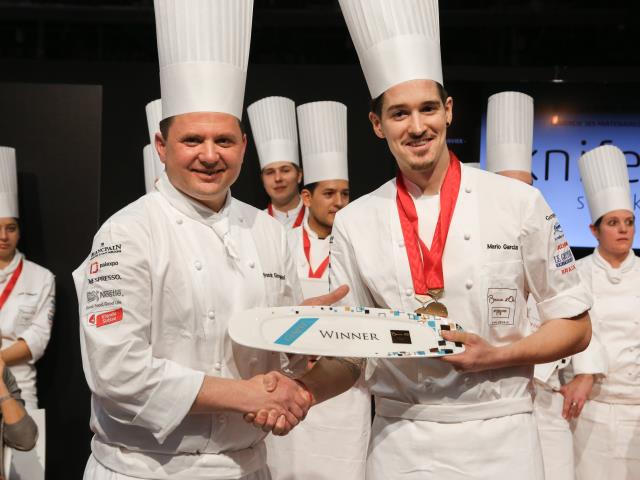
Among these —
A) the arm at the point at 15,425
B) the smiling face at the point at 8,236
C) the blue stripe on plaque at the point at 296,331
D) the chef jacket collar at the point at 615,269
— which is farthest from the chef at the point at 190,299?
the smiling face at the point at 8,236

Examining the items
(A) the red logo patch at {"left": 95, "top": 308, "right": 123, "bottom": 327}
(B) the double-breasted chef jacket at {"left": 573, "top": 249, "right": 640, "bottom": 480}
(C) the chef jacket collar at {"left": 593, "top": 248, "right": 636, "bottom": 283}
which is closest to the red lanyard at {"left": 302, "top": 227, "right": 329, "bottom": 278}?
(B) the double-breasted chef jacket at {"left": 573, "top": 249, "right": 640, "bottom": 480}

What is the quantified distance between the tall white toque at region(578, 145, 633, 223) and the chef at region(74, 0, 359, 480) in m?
2.77

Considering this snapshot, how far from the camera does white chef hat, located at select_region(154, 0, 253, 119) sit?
213 centimetres

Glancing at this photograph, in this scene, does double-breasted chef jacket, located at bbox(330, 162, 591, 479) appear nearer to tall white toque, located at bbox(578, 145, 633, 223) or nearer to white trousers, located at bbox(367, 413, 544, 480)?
white trousers, located at bbox(367, 413, 544, 480)

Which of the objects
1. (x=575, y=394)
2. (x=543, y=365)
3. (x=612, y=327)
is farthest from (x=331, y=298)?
(x=612, y=327)

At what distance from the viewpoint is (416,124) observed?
7.18 ft

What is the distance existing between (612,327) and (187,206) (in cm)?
301

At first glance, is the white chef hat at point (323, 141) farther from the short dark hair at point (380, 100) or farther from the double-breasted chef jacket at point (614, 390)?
the short dark hair at point (380, 100)

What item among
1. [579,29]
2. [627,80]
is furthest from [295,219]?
[579,29]

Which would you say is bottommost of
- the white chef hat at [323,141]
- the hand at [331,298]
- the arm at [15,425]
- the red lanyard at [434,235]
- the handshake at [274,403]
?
the arm at [15,425]

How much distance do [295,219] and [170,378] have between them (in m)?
3.27

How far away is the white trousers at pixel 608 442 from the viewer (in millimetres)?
4266

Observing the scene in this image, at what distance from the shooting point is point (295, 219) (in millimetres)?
5117

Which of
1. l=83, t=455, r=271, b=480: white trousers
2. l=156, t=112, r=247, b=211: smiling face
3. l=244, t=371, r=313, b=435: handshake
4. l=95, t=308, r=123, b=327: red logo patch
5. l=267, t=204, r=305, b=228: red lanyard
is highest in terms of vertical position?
l=267, t=204, r=305, b=228: red lanyard
